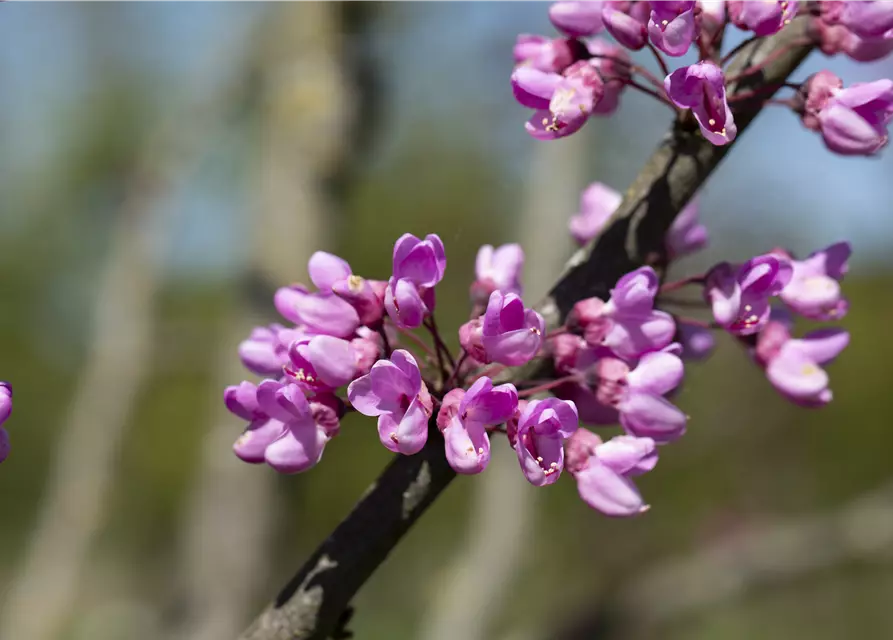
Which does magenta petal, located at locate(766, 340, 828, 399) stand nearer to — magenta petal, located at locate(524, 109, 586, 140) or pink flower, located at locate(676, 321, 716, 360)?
pink flower, located at locate(676, 321, 716, 360)

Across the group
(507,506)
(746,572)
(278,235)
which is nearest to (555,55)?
(278,235)

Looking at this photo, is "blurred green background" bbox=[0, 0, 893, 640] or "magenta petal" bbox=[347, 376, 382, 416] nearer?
"magenta petal" bbox=[347, 376, 382, 416]

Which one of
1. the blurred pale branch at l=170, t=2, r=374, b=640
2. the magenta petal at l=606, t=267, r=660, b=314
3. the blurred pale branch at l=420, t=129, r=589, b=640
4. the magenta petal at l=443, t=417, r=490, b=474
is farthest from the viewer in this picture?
the blurred pale branch at l=420, t=129, r=589, b=640

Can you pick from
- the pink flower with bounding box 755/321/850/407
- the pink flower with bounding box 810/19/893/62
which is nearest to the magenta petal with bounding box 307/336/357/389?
the pink flower with bounding box 755/321/850/407

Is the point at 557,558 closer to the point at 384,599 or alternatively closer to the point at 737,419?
the point at 737,419

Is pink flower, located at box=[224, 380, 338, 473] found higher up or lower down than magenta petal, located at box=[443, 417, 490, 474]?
lower down

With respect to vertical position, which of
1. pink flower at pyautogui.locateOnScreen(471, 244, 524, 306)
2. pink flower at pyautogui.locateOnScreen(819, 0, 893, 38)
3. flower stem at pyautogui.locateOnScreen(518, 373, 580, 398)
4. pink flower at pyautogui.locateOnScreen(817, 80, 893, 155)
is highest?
pink flower at pyautogui.locateOnScreen(819, 0, 893, 38)

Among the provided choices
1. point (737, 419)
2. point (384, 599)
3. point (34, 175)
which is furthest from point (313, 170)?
point (34, 175)

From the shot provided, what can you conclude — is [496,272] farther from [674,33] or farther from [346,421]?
[346,421]
